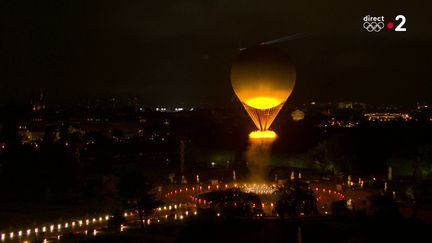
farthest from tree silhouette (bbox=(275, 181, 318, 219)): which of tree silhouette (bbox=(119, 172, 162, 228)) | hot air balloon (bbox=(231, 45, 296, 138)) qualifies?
hot air balloon (bbox=(231, 45, 296, 138))

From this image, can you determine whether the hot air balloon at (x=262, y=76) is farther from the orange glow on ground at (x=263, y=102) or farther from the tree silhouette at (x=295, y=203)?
the tree silhouette at (x=295, y=203)

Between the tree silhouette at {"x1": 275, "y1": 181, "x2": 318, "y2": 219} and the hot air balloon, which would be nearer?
the tree silhouette at {"x1": 275, "y1": 181, "x2": 318, "y2": 219}

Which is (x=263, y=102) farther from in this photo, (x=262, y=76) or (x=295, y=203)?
(x=295, y=203)

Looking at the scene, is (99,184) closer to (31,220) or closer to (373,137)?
(31,220)

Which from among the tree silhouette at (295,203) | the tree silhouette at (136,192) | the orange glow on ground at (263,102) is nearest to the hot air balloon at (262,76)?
the orange glow on ground at (263,102)

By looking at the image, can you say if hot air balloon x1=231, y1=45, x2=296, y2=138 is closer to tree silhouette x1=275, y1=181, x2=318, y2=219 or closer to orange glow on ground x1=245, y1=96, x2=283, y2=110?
orange glow on ground x1=245, y1=96, x2=283, y2=110

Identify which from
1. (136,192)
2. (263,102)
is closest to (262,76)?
(263,102)

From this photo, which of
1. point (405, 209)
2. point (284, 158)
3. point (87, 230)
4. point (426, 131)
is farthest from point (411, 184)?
point (426, 131)
